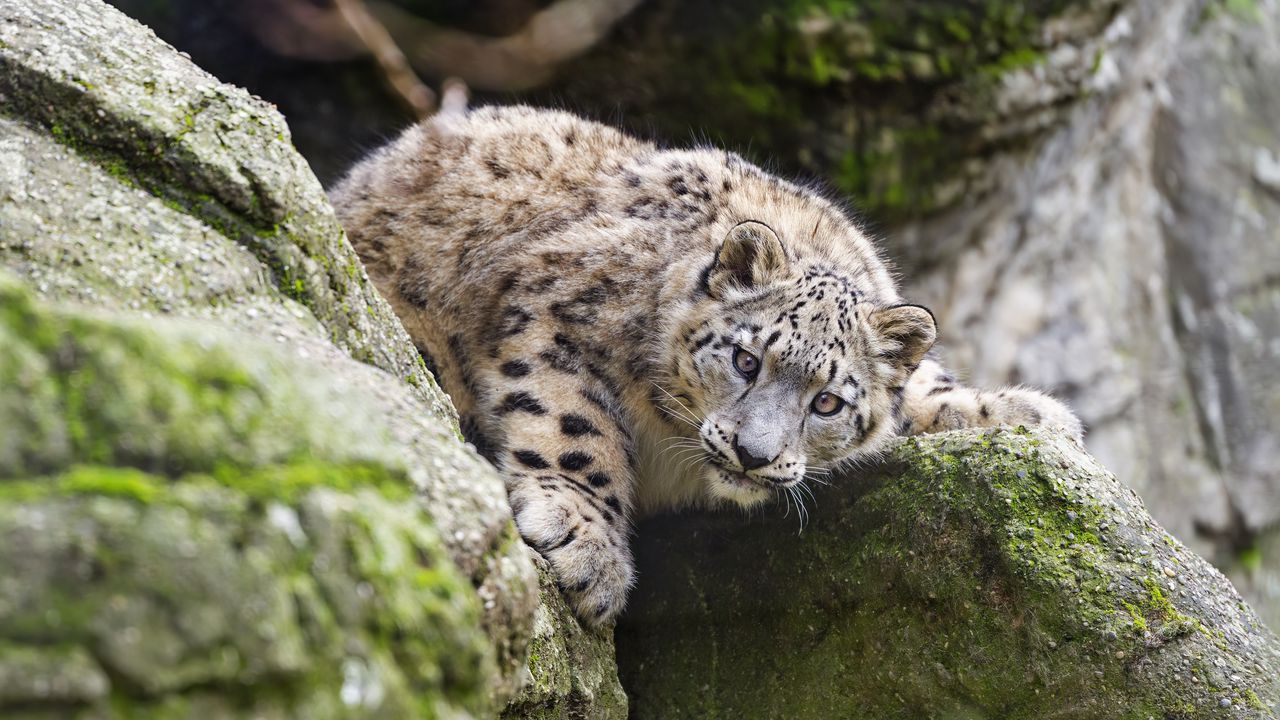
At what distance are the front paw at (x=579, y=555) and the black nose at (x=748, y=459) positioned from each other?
2.05ft

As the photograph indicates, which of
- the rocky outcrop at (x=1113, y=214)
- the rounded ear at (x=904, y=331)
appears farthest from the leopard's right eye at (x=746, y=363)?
the rocky outcrop at (x=1113, y=214)

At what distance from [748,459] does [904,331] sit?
100 centimetres

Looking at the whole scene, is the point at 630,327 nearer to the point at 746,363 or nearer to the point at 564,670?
the point at 746,363

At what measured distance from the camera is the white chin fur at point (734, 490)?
5.07 m

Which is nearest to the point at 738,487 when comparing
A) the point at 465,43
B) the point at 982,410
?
the point at 982,410

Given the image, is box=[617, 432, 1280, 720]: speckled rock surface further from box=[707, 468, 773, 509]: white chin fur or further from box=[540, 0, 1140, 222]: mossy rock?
box=[540, 0, 1140, 222]: mossy rock

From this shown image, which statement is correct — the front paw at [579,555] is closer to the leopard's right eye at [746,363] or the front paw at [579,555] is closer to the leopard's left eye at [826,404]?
the leopard's right eye at [746,363]

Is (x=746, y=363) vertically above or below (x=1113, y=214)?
below

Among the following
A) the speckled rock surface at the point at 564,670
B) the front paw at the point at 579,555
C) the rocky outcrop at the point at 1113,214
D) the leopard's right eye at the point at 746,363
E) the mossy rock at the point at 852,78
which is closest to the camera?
the speckled rock surface at the point at 564,670

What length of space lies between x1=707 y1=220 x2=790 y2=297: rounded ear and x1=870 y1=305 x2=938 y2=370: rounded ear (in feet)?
1.61

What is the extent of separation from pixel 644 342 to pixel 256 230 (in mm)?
2052

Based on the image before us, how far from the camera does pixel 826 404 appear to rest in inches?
207

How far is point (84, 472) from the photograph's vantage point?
2.43m

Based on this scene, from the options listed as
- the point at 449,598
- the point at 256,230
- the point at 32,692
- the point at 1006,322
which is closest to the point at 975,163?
the point at 1006,322
